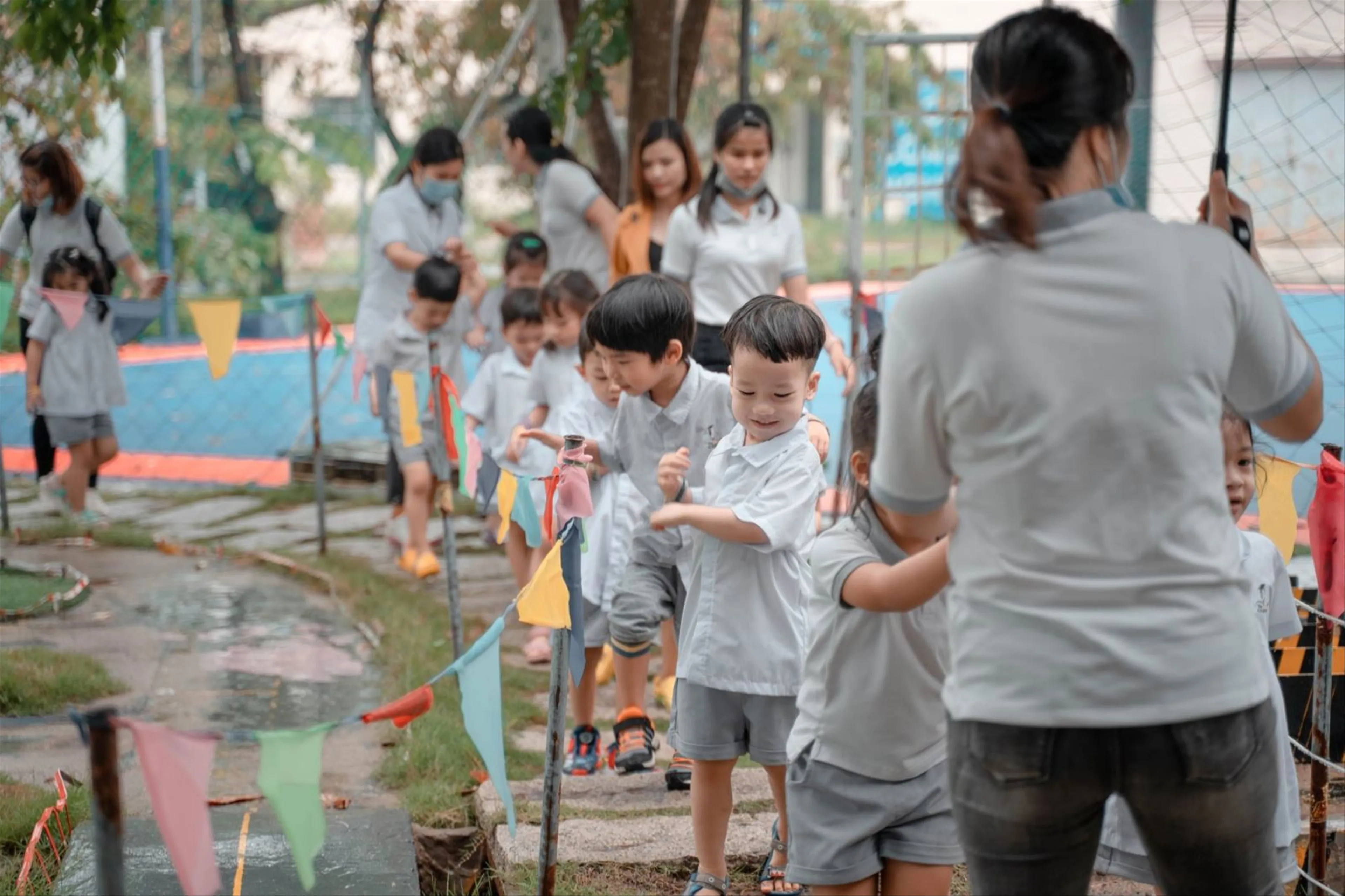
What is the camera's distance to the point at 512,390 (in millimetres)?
5508

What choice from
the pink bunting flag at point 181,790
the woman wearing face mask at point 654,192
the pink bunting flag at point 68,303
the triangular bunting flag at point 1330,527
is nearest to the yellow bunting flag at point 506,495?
the pink bunting flag at point 181,790

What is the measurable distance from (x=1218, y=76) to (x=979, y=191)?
4862 mm

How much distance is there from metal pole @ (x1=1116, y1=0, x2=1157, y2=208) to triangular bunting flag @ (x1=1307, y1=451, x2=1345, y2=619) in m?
3.96

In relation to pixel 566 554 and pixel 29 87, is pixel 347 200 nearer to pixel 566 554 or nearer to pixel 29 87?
pixel 29 87

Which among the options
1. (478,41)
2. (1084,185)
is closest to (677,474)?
(1084,185)

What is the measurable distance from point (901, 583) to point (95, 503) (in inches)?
236

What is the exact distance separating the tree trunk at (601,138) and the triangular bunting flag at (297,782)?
5534 mm

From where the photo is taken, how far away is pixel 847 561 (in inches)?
87.5

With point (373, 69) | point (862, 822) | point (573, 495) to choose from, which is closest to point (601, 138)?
point (573, 495)

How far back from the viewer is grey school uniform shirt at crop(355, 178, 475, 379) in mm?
6301

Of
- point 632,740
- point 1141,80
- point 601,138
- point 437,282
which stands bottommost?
point 632,740

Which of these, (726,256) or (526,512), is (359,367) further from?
(526,512)

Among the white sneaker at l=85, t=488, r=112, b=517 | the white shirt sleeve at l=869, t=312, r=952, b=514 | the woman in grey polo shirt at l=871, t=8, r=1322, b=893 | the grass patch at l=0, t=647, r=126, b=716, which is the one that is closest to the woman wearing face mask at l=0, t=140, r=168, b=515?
the white sneaker at l=85, t=488, r=112, b=517

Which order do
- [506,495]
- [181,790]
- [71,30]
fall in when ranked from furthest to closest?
[71,30], [506,495], [181,790]
